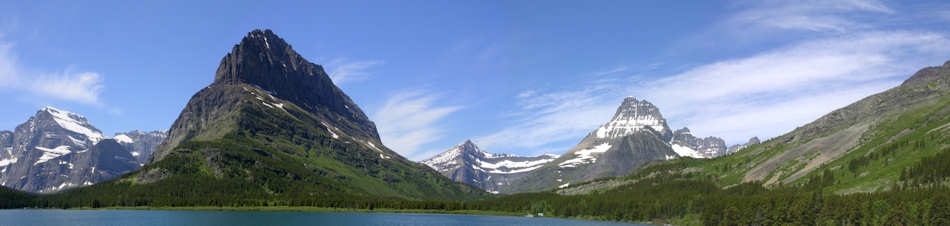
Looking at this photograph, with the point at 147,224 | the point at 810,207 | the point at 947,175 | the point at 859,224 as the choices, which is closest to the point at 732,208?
the point at 810,207

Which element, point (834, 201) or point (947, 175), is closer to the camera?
point (834, 201)

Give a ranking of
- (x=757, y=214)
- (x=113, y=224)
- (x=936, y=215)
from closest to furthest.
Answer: (x=936, y=215) < (x=113, y=224) < (x=757, y=214)

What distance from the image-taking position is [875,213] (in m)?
166

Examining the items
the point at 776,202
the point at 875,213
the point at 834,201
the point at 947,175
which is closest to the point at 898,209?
the point at 875,213

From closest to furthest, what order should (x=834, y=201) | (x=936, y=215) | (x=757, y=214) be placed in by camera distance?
(x=936, y=215)
(x=834, y=201)
(x=757, y=214)

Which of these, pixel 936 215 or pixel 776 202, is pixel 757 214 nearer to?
pixel 776 202

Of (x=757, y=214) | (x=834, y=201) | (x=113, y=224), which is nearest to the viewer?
(x=113, y=224)

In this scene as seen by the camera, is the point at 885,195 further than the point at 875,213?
Yes

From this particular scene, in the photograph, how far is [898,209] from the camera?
524 feet

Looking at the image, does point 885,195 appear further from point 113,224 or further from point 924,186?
point 113,224

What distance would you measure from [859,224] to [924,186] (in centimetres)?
4640

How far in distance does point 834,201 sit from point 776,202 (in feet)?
58.1

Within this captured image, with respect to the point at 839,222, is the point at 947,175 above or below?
above

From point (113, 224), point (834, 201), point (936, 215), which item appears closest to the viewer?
point (936, 215)
